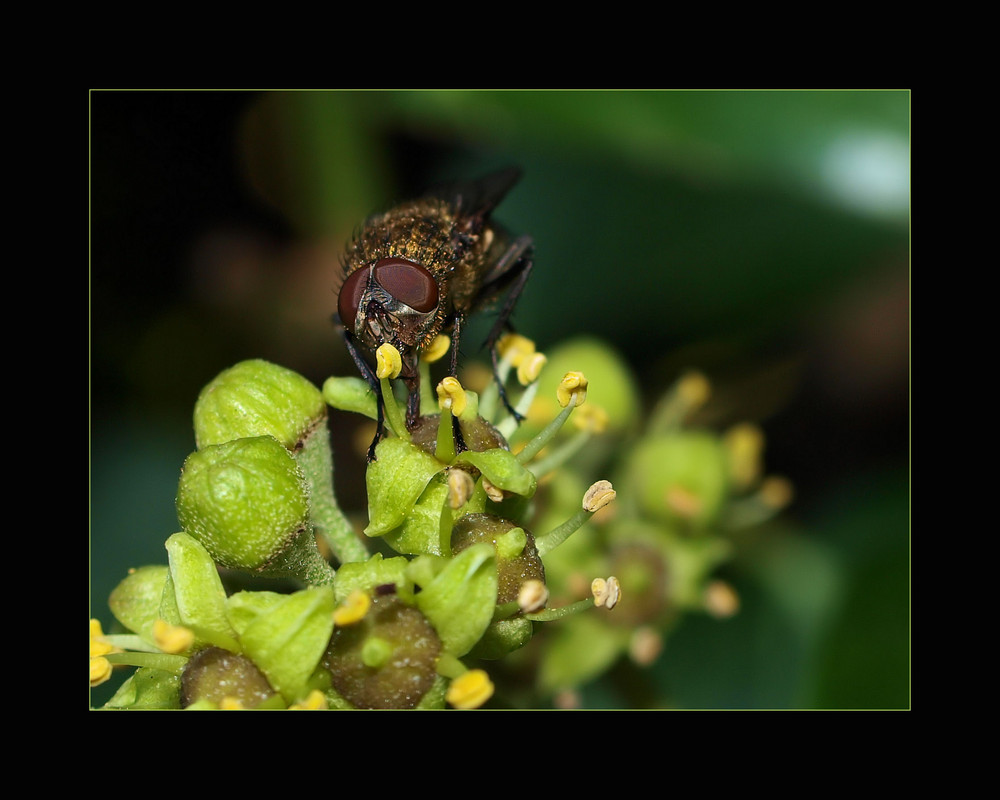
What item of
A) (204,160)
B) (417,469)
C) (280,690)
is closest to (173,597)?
(280,690)

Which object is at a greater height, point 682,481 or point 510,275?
point 510,275

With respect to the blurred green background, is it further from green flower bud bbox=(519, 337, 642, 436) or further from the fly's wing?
green flower bud bbox=(519, 337, 642, 436)

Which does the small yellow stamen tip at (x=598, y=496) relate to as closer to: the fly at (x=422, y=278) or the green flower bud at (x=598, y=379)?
the fly at (x=422, y=278)

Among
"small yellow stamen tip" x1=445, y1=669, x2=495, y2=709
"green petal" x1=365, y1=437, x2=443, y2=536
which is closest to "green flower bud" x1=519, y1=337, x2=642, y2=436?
"green petal" x1=365, y1=437, x2=443, y2=536

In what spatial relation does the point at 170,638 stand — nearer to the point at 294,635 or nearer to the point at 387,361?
the point at 294,635

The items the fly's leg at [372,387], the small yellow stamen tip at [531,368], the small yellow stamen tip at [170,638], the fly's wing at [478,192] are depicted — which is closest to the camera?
the small yellow stamen tip at [170,638]

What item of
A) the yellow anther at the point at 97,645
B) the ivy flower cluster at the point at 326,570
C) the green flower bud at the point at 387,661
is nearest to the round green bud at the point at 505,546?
the ivy flower cluster at the point at 326,570

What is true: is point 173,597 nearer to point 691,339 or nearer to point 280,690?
point 280,690

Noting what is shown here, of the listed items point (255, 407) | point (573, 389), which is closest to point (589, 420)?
point (573, 389)
